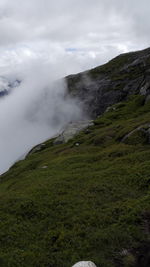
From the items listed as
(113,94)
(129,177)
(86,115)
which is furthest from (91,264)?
(86,115)

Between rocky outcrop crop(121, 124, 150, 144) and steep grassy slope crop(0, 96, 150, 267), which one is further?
rocky outcrop crop(121, 124, 150, 144)

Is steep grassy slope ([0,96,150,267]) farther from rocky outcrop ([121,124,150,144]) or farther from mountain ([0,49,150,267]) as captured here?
rocky outcrop ([121,124,150,144])

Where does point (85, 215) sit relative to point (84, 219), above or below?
above

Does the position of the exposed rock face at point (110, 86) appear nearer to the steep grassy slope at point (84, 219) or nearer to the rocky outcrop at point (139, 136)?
the rocky outcrop at point (139, 136)

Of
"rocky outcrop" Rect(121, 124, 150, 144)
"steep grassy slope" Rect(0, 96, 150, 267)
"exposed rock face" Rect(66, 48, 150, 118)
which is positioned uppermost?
"exposed rock face" Rect(66, 48, 150, 118)

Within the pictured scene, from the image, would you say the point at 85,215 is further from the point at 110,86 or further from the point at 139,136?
the point at 110,86

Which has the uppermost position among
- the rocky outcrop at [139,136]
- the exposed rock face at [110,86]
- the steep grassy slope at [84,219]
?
the exposed rock face at [110,86]

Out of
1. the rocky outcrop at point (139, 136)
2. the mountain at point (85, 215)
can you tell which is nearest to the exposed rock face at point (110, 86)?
the rocky outcrop at point (139, 136)

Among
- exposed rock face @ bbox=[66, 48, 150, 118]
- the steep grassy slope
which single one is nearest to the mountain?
the steep grassy slope

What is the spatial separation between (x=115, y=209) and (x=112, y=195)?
11.6ft

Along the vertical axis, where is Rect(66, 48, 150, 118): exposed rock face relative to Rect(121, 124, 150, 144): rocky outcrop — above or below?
above

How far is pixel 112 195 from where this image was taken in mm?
27734

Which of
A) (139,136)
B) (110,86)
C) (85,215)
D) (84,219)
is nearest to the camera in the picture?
(84,219)

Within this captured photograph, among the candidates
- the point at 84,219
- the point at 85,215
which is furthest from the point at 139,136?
the point at 84,219
